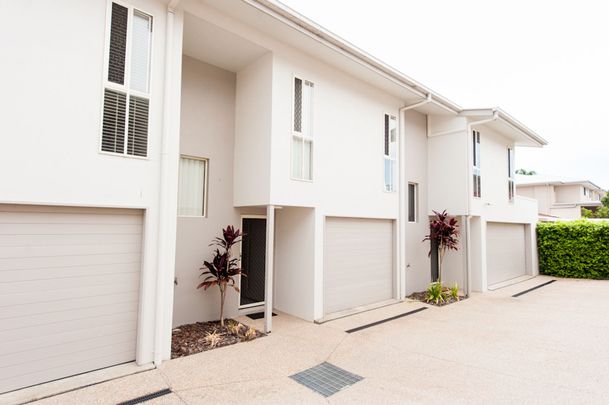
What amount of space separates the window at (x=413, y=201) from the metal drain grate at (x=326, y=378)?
6.77m

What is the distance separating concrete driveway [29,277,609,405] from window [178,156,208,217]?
8.81ft

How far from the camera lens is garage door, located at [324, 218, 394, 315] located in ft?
25.2

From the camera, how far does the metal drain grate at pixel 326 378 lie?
13.9ft

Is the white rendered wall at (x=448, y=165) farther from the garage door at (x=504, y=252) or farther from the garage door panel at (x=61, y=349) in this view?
the garage door panel at (x=61, y=349)

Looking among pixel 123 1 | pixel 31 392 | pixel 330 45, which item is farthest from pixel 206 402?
pixel 330 45

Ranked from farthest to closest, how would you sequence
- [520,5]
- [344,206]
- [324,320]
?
1. [520,5]
2. [344,206]
3. [324,320]

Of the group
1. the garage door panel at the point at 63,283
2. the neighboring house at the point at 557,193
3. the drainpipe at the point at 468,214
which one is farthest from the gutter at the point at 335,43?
the neighboring house at the point at 557,193

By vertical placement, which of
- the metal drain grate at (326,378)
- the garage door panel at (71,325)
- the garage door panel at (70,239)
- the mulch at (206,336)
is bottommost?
the metal drain grate at (326,378)

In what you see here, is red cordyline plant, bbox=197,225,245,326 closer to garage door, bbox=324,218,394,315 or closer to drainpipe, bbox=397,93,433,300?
garage door, bbox=324,218,394,315

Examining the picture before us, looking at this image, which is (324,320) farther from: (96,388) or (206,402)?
(96,388)

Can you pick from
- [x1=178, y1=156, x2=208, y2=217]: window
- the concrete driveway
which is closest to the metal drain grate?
the concrete driveway

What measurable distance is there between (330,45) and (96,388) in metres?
7.07

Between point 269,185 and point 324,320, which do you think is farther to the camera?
point 324,320

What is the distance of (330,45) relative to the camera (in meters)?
6.74
